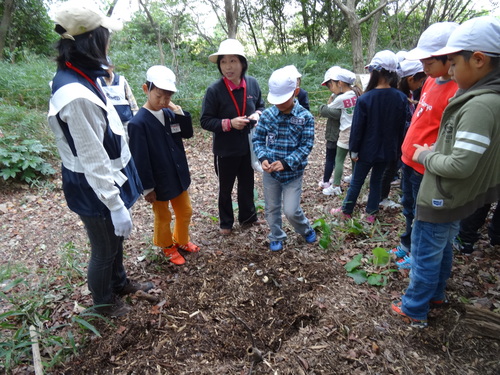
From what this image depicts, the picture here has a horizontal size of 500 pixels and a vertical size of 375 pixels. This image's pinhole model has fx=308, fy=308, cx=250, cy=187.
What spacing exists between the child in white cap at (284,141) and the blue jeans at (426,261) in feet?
4.00

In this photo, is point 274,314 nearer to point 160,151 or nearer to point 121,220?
point 121,220

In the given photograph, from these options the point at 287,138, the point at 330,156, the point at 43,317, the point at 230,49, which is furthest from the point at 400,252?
the point at 43,317

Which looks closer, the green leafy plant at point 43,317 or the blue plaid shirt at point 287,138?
the green leafy plant at point 43,317

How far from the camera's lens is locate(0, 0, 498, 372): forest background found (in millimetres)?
3365

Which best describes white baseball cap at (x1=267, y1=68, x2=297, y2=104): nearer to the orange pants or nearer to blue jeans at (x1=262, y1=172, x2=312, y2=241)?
blue jeans at (x1=262, y1=172, x2=312, y2=241)

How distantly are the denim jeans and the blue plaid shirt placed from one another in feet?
5.04

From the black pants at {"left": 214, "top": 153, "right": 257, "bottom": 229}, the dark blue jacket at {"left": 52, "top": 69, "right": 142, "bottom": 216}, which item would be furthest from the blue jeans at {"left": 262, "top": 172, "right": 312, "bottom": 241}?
the dark blue jacket at {"left": 52, "top": 69, "right": 142, "bottom": 216}

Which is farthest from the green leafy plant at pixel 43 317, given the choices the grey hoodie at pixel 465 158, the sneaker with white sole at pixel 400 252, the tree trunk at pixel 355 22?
the tree trunk at pixel 355 22

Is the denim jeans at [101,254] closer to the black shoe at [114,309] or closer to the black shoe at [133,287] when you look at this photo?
the black shoe at [114,309]

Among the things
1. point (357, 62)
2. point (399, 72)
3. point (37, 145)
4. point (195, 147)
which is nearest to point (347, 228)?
point (399, 72)

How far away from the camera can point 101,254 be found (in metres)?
2.23

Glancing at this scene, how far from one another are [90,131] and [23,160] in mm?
4514

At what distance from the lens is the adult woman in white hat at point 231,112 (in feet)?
10.3

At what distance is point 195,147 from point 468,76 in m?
6.07
